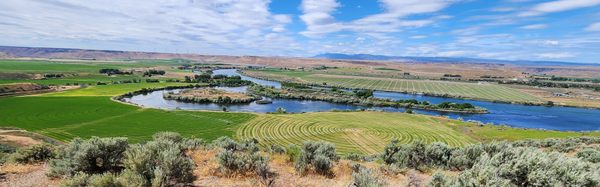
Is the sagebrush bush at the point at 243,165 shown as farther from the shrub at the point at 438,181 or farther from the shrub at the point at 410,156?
the shrub at the point at 410,156

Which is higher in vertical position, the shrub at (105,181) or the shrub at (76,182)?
the shrub at (105,181)

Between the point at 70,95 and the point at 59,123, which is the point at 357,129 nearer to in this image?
the point at 59,123

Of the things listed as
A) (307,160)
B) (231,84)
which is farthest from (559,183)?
(231,84)

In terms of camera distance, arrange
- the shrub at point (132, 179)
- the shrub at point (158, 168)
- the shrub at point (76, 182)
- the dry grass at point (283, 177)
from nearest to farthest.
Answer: the shrub at point (132, 179), the shrub at point (76, 182), the shrub at point (158, 168), the dry grass at point (283, 177)

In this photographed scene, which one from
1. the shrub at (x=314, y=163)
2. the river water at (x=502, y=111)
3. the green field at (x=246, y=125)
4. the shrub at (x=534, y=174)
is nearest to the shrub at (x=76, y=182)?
the shrub at (x=314, y=163)

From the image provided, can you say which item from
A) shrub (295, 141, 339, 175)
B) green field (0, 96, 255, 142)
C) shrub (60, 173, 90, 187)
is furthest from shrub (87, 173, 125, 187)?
green field (0, 96, 255, 142)

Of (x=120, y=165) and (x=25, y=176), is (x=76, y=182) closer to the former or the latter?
(x=120, y=165)
